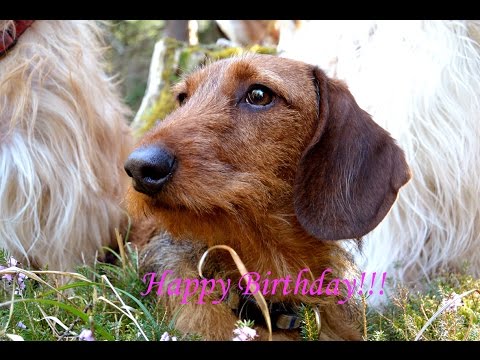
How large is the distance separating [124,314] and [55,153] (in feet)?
3.83

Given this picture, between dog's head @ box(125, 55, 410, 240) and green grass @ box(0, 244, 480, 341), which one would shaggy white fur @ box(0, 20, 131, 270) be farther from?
dog's head @ box(125, 55, 410, 240)

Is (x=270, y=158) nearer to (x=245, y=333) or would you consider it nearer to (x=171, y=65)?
(x=245, y=333)

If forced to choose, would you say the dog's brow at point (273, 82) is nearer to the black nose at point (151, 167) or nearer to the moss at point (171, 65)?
the black nose at point (151, 167)

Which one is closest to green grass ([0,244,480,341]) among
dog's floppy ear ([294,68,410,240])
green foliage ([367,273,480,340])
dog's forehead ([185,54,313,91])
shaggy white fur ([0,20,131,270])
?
green foliage ([367,273,480,340])

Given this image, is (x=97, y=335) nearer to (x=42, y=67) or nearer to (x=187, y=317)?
(x=187, y=317)

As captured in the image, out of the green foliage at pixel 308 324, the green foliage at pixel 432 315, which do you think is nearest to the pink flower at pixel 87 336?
the green foliage at pixel 308 324

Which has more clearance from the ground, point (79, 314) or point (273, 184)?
point (273, 184)

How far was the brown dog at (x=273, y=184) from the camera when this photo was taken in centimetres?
249

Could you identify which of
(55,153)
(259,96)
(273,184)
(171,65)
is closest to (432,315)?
(273,184)

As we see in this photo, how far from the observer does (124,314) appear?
2.62 m

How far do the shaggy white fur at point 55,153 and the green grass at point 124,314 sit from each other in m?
0.26

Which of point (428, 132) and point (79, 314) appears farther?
point (428, 132)

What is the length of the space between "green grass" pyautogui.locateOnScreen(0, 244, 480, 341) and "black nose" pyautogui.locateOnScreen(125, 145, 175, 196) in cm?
46

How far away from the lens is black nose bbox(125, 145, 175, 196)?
2.30 meters
